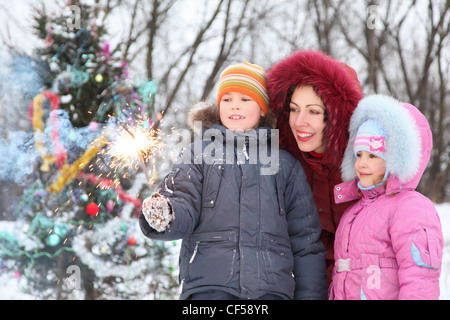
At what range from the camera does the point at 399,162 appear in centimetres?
246

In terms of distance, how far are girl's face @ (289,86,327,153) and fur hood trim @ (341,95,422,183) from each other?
295mm

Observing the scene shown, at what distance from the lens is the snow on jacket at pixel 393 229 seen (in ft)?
7.33

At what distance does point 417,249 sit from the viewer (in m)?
2.23

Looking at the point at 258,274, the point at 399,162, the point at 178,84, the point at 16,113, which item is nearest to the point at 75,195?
the point at 16,113

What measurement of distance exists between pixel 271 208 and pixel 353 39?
33.4ft

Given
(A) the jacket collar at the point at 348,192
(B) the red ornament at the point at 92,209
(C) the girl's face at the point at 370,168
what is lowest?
(B) the red ornament at the point at 92,209

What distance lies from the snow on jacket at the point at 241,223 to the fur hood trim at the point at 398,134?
56cm

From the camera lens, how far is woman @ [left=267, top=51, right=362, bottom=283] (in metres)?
2.91

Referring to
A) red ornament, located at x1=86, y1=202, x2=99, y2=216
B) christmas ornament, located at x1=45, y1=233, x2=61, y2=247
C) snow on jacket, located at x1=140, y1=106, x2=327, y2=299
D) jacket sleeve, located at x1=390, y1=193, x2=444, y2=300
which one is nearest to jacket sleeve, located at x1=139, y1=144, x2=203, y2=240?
snow on jacket, located at x1=140, y1=106, x2=327, y2=299

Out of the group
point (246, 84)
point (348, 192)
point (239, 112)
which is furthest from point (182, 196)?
point (348, 192)

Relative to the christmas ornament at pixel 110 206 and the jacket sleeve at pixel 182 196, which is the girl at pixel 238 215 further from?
the christmas ornament at pixel 110 206

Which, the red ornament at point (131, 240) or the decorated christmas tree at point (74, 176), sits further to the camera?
the red ornament at point (131, 240)

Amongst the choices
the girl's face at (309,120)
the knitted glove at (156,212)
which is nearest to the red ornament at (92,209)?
the knitted glove at (156,212)
